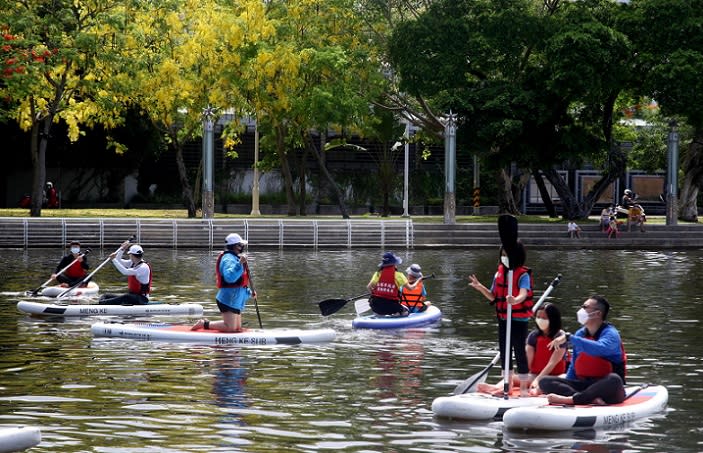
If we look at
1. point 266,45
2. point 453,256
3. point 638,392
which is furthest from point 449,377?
point 266,45

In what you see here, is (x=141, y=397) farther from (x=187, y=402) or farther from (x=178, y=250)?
(x=178, y=250)

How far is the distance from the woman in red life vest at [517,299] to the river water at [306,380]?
118cm

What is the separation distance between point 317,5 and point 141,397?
41912 mm

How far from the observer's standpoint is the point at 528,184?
2817 inches

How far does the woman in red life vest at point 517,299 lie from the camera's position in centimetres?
1426

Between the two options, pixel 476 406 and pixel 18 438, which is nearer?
pixel 18 438

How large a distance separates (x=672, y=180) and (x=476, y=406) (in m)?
40.5

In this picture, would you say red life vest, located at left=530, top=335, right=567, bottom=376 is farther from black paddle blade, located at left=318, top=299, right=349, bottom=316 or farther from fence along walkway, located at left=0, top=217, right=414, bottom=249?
fence along walkway, located at left=0, top=217, right=414, bottom=249

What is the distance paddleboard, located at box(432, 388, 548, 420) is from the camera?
13.7m

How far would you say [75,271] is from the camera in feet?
89.6

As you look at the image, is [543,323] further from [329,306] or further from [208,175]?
[208,175]

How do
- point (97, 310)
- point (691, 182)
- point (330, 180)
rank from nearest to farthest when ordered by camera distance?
point (97, 310), point (330, 180), point (691, 182)

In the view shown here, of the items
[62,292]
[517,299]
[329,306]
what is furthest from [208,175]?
[517,299]

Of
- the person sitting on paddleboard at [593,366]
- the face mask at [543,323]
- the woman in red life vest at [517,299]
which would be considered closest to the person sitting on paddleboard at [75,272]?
the woman in red life vest at [517,299]
